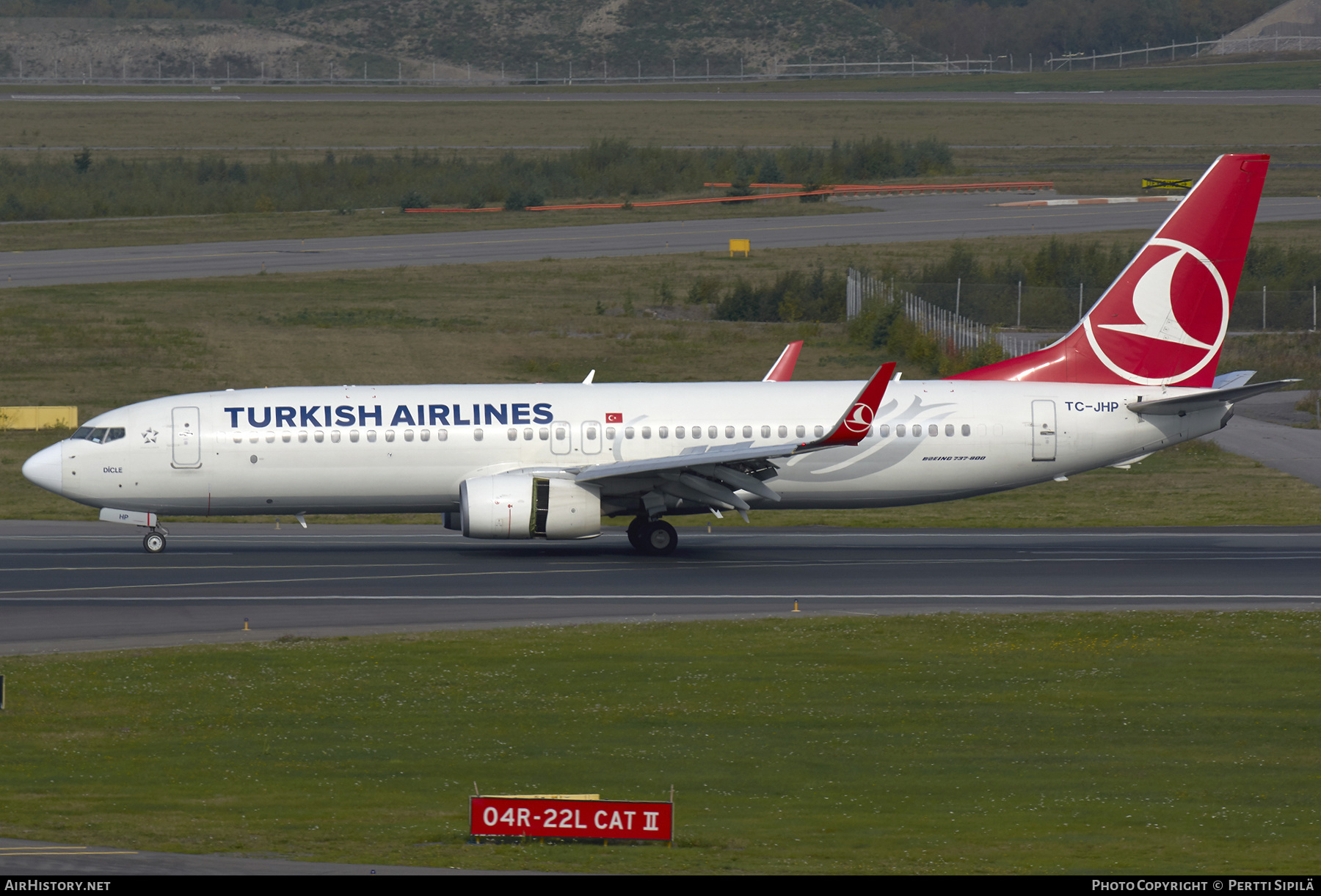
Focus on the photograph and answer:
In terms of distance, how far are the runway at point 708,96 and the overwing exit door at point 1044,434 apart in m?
116

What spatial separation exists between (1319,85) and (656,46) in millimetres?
80050

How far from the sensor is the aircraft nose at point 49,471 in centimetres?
3572

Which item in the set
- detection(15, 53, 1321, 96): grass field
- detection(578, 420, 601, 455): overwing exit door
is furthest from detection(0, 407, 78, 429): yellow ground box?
detection(15, 53, 1321, 96): grass field

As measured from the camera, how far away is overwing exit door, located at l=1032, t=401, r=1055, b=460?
1428 inches

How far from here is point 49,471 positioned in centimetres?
3572

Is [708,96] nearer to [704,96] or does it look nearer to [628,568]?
[704,96]

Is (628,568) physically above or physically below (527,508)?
below

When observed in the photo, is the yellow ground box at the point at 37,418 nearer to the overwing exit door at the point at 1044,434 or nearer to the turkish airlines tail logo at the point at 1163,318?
the overwing exit door at the point at 1044,434

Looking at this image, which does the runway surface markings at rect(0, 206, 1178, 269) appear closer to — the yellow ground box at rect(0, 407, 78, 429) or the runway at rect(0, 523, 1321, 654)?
the yellow ground box at rect(0, 407, 78, 429)

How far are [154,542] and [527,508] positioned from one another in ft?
32.3

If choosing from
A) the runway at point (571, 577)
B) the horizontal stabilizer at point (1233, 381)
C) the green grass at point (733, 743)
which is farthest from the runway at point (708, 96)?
the green grass at point (733, 743)

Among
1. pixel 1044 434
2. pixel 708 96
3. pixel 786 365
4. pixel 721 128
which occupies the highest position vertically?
pixel 708 96

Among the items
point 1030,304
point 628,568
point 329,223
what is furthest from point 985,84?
point 628,568

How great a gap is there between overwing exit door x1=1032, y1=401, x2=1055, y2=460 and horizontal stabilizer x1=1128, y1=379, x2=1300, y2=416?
1947 millimetres
